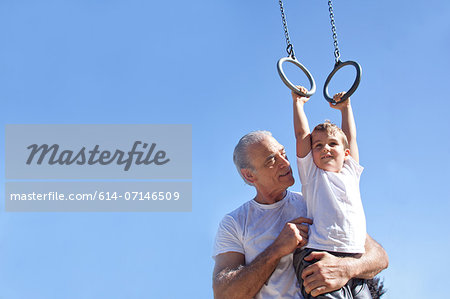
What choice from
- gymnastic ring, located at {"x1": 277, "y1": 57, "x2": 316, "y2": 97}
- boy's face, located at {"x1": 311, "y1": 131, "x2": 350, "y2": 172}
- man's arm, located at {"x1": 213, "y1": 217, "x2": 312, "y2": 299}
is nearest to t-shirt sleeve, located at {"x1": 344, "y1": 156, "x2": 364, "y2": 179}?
boy's face, located at {"x1": 311, "y1": 131, "x2": 350, "y2": 172}

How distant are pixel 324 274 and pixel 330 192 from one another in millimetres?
655

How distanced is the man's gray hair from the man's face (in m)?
0.04

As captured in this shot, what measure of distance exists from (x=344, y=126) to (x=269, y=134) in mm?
708

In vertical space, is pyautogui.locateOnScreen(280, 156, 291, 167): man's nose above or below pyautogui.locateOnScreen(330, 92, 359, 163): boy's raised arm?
below

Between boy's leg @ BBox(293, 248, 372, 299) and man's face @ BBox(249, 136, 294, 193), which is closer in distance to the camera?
boy's leg @ BBox(293, 248, 372, 299)

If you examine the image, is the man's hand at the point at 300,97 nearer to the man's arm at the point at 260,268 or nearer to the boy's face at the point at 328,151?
the boy's face at the point at 328,151

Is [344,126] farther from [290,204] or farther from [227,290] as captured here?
[227,290]

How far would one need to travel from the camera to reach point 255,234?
13.4 feet

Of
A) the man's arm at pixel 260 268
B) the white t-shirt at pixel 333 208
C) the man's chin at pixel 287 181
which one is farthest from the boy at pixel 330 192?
the man's chin at pixel 287 181

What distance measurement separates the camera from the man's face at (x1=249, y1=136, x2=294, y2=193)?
430 centimetres

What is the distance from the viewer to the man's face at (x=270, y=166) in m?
4.30

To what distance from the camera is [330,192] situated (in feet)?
12.5

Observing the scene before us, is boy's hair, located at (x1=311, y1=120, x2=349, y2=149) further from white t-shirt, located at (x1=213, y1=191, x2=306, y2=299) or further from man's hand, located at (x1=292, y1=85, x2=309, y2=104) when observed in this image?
white t-shirt, located at (x1=213, y1=191, x2=306, y2=299)

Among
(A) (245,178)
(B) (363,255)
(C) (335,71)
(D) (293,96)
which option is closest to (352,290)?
(B) (363,255)
